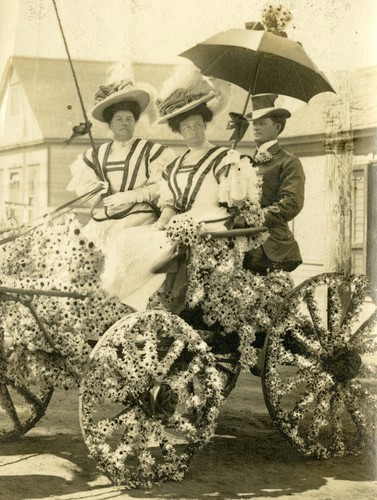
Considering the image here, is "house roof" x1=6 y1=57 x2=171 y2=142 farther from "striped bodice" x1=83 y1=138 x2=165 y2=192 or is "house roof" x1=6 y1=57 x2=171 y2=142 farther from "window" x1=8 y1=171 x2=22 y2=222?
"window" x1=8 y1=171 x2=22 y2=222

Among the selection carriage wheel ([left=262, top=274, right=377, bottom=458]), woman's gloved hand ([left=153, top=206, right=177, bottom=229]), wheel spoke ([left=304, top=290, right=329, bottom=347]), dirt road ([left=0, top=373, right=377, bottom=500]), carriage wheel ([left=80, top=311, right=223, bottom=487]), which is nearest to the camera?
carriage wheel ([left=80, top=311, right=223, bottom=487])

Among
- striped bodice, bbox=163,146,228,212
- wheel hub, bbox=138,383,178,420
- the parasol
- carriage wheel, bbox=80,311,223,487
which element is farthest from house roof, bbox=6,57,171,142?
wheel hub, bbox=138,383,178,420

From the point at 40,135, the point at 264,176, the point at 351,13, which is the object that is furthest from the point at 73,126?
the point at 351,13

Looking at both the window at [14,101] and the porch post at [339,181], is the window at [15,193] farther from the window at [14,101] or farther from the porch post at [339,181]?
the porch post at [339,181]

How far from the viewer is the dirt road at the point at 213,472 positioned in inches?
180

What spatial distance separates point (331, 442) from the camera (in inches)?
212

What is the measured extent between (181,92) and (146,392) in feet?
6.08

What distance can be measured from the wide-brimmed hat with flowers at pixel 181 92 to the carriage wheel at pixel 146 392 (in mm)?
1298

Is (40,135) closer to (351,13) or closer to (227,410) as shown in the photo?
(351,13)

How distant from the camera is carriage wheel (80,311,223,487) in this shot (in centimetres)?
445

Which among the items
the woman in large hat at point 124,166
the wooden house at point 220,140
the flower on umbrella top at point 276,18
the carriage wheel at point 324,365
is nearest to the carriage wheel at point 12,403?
the wooden house at point 220,140

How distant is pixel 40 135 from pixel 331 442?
2.77 m

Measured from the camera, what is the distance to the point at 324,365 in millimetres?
5293

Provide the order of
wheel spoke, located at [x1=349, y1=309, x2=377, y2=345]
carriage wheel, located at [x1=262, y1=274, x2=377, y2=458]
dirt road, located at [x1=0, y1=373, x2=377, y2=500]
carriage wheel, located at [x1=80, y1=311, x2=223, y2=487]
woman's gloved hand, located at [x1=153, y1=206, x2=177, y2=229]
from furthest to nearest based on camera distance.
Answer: wheel spoke, located at [x1=349, y1=309, x2=377, y2=345] → carriage wheel, located at [x1=262, y1=274, x2=377, y2=458] → woman's gloved hand, located at [x1=153, y1=206, x2=177, y2=229] → dirt road, located at [x1=0, y1=373, x2=377, y2=500] → carriage wheel, located at [x1=80, y1=311, x2=223, y2=487]
